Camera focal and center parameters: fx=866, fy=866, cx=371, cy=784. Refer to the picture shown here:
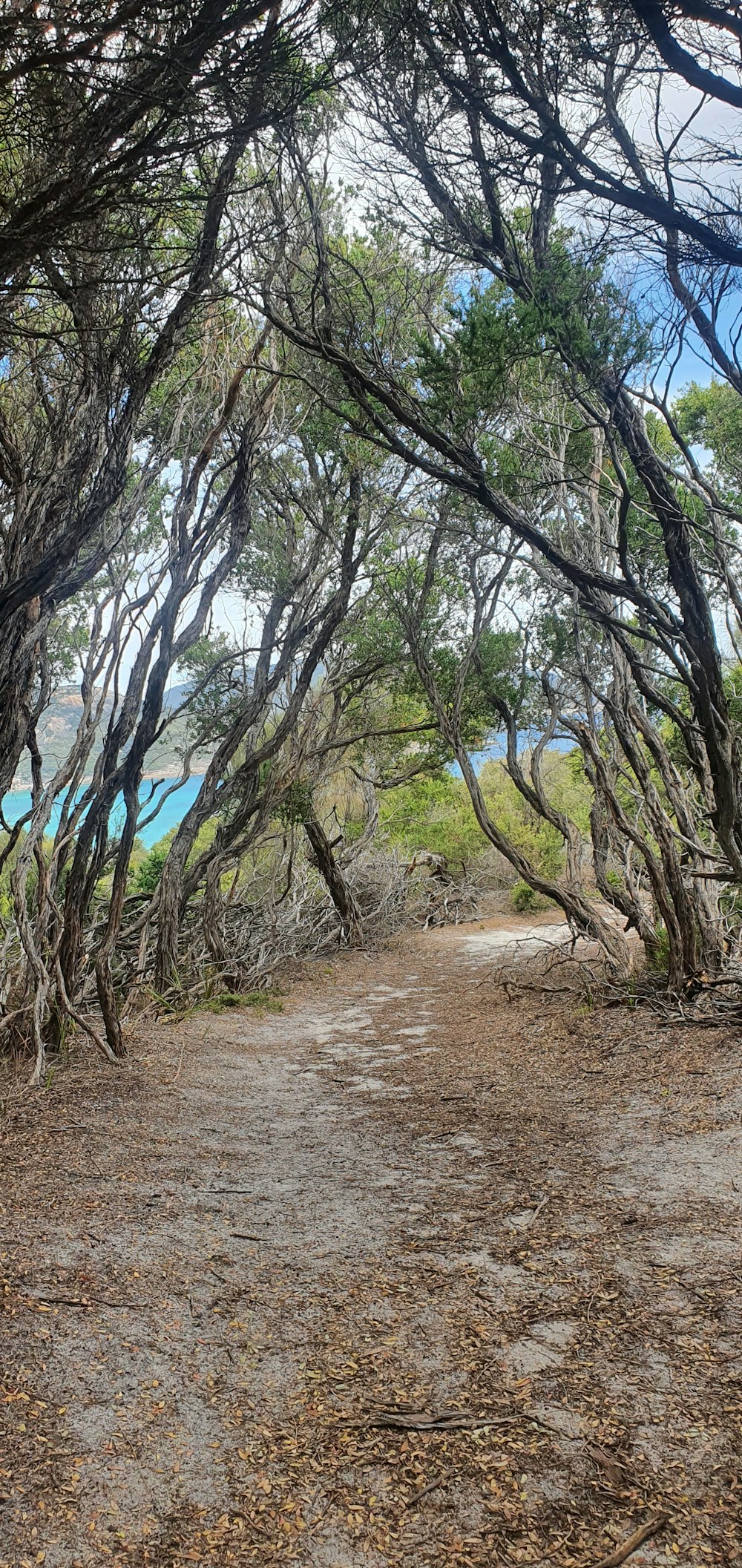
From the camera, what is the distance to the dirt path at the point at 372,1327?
1924 mm

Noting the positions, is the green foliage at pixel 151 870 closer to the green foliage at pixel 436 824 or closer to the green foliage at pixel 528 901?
the green foliage at pixel 436 824

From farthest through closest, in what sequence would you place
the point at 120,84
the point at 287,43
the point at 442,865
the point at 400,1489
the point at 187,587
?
the point at 442,865, the point at 187,587, the point at 287,43, the point at 120,84, the point at 400,1489

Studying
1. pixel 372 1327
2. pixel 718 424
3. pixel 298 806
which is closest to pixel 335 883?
pixel 298 806

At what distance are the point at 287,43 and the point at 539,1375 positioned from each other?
179 inches

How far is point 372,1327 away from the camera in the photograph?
108 inches

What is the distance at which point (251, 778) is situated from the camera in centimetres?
968

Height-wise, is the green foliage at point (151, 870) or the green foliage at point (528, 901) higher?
the green foliage at point (151, 870)

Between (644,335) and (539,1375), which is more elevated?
(644,335)

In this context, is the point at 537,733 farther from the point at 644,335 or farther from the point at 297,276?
the point at 644,335

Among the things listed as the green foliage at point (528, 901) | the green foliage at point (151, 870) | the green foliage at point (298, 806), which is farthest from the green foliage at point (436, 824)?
the green foliage at point (298, 806)

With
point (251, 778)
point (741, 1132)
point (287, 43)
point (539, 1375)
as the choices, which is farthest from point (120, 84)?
point (251, 778)

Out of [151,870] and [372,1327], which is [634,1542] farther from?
[151,870]

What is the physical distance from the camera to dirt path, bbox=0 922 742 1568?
1924 millimetres

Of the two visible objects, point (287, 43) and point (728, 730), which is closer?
point (287, 43)
